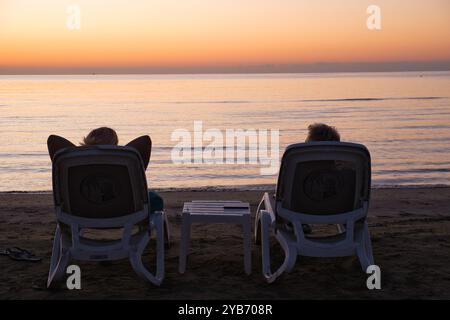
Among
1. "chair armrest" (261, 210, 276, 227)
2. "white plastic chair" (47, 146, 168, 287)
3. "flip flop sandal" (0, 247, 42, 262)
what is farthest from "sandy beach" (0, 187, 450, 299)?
"chair armrest" (261, 210, 276, 227)

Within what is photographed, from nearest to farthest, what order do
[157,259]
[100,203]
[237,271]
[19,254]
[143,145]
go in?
[100,203] < [157,259] < [143,145] < [237,271] < [19,254]

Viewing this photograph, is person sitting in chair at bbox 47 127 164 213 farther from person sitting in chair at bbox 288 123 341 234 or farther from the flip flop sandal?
person sitting in chair at bbox 288 123 341 234

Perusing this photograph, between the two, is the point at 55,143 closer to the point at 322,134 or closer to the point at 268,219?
the point at 268,219

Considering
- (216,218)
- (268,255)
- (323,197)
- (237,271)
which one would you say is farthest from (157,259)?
(323,197)

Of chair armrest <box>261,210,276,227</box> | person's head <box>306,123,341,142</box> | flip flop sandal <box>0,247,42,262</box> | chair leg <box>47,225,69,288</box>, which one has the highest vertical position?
person's head <box>306,123,341,142</box>

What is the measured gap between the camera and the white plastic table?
487cm

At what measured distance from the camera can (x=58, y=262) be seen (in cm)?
468

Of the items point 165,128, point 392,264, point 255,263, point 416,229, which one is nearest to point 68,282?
point 255,263

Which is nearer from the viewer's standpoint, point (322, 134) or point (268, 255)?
point (268, 255)

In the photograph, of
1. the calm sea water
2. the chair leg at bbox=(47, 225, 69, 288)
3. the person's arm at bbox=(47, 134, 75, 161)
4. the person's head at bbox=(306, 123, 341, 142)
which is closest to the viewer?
the chair leg at bbox=(47, 225, 69, 288)

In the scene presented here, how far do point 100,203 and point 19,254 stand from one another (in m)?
1.40

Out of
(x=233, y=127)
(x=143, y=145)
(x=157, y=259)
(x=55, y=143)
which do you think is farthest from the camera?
(x=233, y=127)

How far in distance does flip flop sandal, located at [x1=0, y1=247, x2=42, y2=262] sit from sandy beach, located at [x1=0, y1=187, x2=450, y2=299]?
0.25 feet
